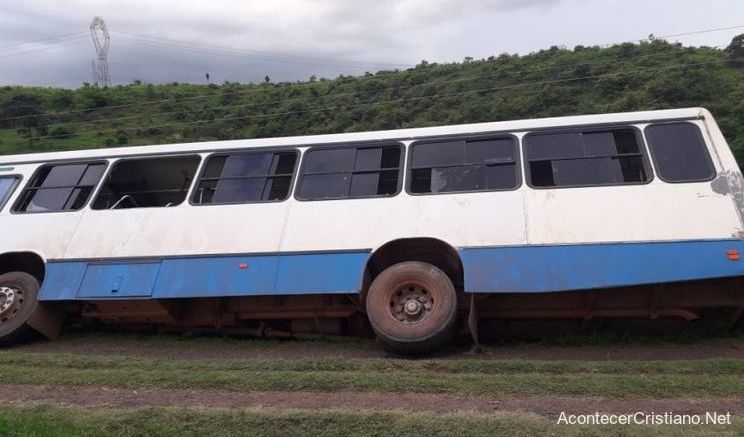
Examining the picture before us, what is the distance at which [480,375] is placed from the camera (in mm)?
5418

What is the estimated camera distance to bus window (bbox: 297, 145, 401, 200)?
283 inches

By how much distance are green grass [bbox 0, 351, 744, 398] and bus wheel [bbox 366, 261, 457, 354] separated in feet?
1.07

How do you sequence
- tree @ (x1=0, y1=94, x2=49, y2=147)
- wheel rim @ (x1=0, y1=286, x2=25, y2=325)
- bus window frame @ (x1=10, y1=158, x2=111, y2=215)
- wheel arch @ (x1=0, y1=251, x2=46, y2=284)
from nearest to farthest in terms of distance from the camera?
wheel rim @ (x1=0, y1=286, x2=25, y2=325) < bus window frame @ (x1=10, y1=158, x2=111, y2=215) < wheel arch @ (x1=0, y1=251, x2=46, y2=284) < tree @ (x1=0, y1=94, x2=49, y2=147)

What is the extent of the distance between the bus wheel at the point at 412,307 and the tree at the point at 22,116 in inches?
1618

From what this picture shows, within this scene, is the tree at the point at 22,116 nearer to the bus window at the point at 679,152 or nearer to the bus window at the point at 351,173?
the bus window at the point at 351,173

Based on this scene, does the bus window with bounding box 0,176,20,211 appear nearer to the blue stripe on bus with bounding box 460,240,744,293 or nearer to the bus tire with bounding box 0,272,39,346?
the bus tire with bounding box 0,272,39,346

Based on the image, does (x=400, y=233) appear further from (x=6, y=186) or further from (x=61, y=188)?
(x=6, y=186)

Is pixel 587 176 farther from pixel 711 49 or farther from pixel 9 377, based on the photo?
pixel 711 49

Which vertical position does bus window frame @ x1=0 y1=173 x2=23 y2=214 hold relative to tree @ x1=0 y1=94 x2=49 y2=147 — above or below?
below

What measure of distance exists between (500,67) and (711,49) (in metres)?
12.4

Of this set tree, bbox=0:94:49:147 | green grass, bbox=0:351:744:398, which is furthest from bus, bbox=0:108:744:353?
tree, bbox=0:94:49:147

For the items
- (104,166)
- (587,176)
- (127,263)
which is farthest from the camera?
(104,166)

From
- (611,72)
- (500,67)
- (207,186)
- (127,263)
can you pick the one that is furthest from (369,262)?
(500,67)

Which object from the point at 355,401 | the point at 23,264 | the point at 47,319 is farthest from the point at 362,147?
the point at 23,264
